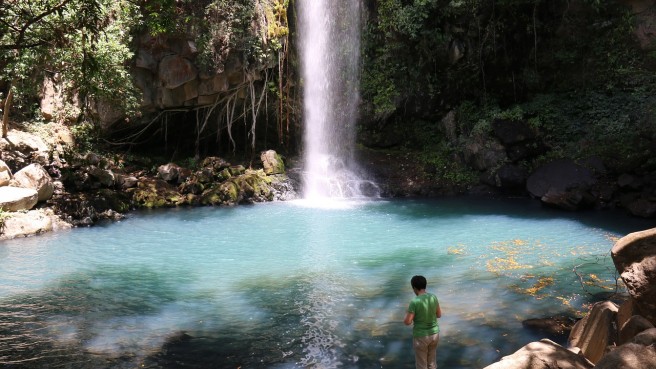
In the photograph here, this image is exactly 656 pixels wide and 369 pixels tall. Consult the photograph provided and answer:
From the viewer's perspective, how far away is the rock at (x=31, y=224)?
45.1ft

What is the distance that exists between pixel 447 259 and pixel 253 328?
5503 millimetres

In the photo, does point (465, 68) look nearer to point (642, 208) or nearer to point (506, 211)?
point (506, 211)

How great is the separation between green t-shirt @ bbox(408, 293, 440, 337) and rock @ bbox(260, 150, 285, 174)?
15.8 m

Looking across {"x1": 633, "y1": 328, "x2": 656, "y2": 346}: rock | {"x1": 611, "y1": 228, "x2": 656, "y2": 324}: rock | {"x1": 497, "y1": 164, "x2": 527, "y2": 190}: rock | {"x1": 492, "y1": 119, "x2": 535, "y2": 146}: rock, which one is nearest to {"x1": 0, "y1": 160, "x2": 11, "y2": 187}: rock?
{"x1": 611, "y1": 228, "x2": 656, "y2": 324}: rock

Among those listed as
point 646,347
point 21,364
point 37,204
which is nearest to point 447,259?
A: point 646,347

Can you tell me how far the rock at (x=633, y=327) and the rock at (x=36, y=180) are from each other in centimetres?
1542

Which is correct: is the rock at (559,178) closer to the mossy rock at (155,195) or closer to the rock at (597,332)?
the rock at (597,332)

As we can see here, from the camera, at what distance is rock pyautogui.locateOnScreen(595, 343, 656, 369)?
4066 mm

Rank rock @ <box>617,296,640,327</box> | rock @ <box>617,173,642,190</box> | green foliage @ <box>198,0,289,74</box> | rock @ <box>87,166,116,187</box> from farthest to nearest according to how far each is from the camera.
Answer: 1. green foliage @ <box>198,0,289,74</box>
2. rock @ <box>87,166,116,187</box>
3. rock @ <box>617,173,642,190</box>
4. rock @ <box>617,296,640,327</box>

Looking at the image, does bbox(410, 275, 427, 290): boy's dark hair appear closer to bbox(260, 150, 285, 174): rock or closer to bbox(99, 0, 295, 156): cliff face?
bbox(99, 0, 295, 156): cliff face

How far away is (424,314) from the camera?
18.3ft

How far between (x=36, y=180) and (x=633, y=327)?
1577 cm

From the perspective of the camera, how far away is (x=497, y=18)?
71.9 feet

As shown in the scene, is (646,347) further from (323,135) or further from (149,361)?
(323,135)
